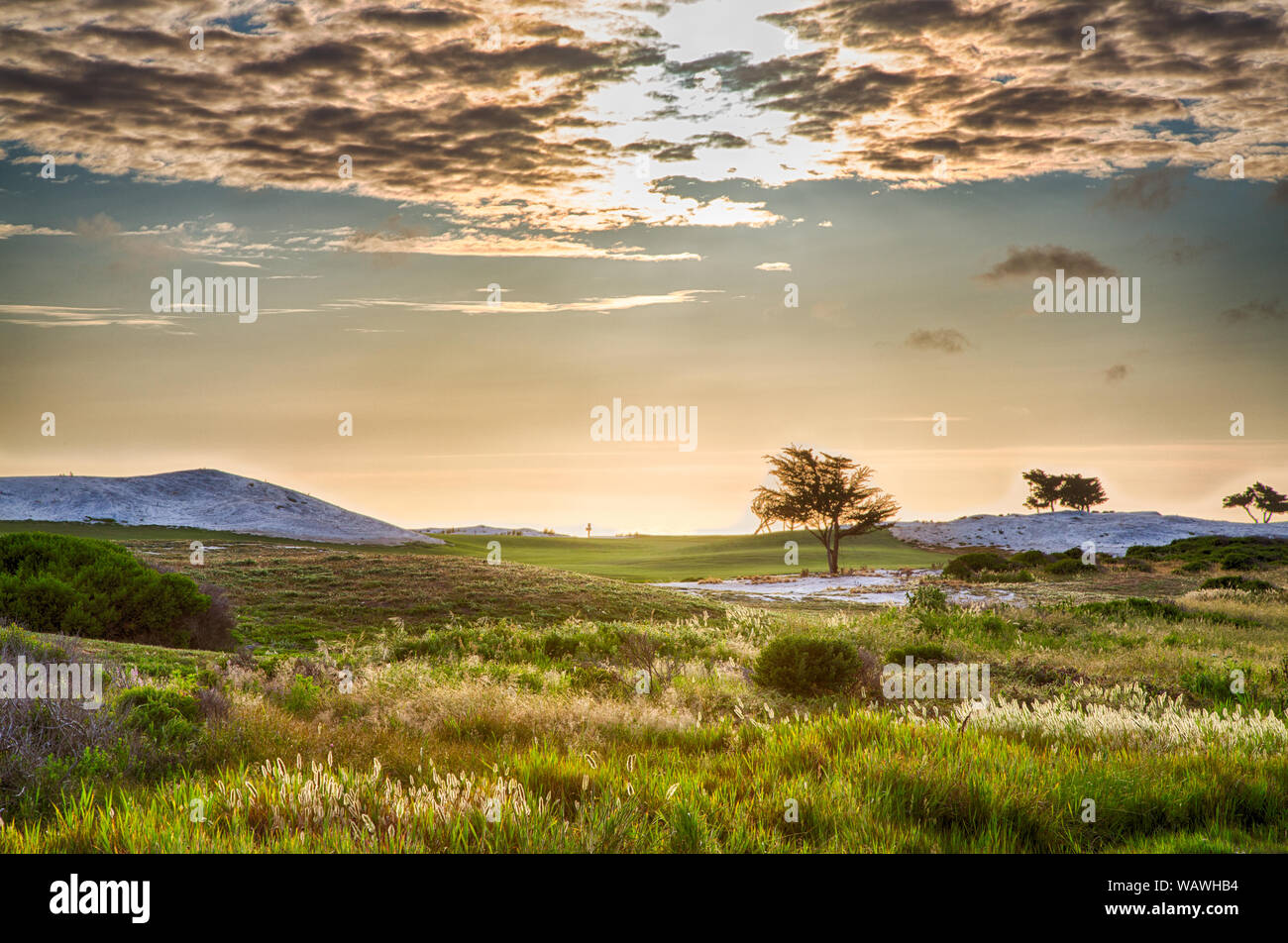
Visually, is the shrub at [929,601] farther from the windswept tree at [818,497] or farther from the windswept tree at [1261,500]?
the windswept tree at [1261,500]

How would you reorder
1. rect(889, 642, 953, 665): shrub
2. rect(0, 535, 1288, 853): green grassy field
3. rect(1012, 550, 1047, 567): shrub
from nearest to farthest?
rect(0, 535, 1288, 853): green grassy field → rect(889, 642, 953, 665): shrub → rect(1012, 550, 1047, 567): shrub

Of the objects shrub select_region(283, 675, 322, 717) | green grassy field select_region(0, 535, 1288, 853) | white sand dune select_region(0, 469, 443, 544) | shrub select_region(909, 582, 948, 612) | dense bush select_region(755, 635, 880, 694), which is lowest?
shrub select_region(909, 582, 948, 612)

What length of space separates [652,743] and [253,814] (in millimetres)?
3233

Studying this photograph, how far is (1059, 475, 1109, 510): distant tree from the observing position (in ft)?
336

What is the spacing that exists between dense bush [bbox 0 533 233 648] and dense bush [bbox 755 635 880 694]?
43.3 feet

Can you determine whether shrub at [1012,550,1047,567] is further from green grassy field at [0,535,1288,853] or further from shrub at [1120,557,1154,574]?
green grassy field at [0,535,1288,853]

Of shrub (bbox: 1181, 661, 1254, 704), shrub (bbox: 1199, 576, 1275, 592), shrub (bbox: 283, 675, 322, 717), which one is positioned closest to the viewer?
shrub (bbox: 283, 675, 322, 717)

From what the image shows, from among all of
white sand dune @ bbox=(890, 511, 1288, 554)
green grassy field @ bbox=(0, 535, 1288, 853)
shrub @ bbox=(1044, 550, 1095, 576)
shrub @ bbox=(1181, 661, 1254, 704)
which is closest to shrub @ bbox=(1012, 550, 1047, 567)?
shrub @ bbox=(1044, 550, 1095, 576)

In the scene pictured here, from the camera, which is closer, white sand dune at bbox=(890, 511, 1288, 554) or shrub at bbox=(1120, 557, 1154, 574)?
shrub at bbox=(1120, 557, 1154, 574)

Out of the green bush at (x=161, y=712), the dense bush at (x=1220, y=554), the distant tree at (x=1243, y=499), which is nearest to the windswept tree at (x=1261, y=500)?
the distant tree at (x=1243, y=499)

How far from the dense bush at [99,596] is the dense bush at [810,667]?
1319 cm

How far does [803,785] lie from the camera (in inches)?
197

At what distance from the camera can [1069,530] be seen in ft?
299

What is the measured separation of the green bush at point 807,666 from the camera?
1184 cm
